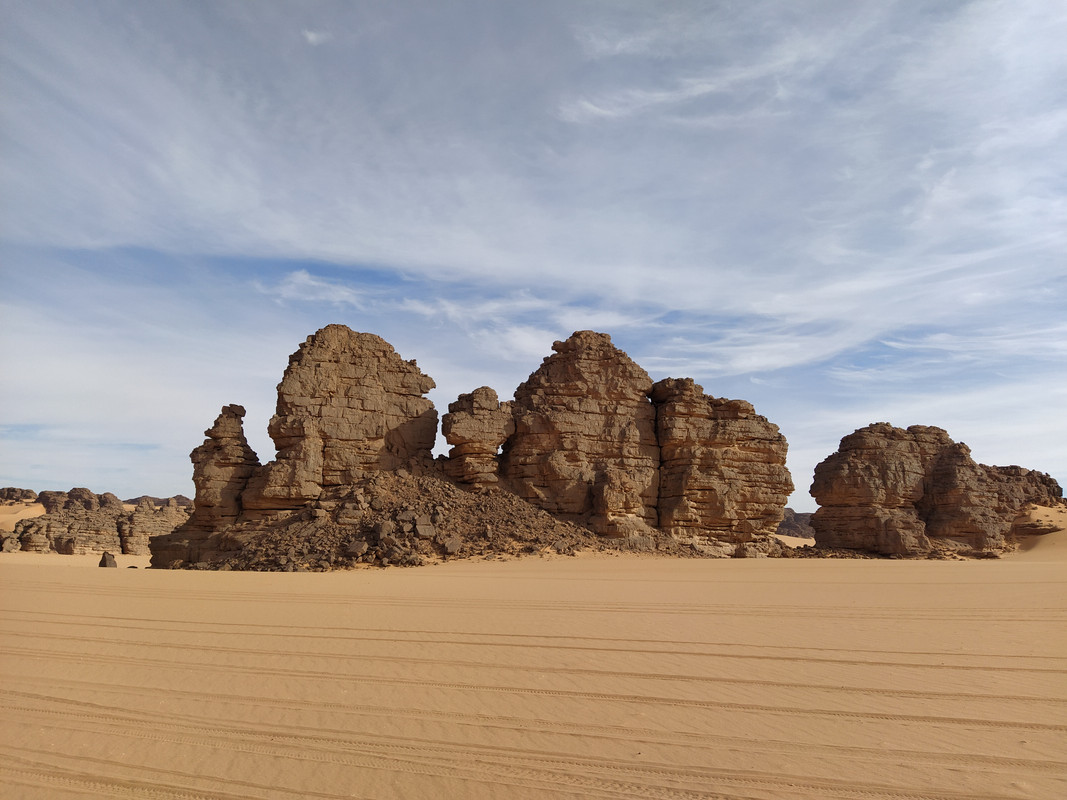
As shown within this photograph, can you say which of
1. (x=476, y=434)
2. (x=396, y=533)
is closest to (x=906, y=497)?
(x=476, y=434)

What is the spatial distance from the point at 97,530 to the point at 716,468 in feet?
108

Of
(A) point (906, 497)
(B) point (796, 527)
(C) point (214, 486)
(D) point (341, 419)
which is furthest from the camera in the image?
(B) point (796, 527)

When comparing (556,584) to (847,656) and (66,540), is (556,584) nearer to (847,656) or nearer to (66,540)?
(847,656)

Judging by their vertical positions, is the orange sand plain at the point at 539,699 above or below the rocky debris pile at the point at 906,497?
below

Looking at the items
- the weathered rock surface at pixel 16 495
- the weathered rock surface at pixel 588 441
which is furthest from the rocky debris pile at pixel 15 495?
the weathered rock surface at pixel 588 441

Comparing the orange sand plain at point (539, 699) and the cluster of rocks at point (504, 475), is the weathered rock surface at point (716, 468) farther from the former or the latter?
the orange sand plain at point (539, 699)

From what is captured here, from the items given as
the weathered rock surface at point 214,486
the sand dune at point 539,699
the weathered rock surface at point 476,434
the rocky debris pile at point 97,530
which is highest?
the weathered rock surface at point 476,434

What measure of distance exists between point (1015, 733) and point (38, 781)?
17.6 feet

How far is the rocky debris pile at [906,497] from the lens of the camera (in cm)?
2545

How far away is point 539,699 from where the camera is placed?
15.4 ft

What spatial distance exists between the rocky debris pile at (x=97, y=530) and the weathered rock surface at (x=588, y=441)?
2134cm

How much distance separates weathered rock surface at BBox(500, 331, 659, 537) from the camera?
21375 mm

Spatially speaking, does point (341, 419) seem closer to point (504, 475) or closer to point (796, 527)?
point (504, 475)

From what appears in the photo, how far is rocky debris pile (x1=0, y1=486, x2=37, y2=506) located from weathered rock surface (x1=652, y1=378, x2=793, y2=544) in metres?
57.7
